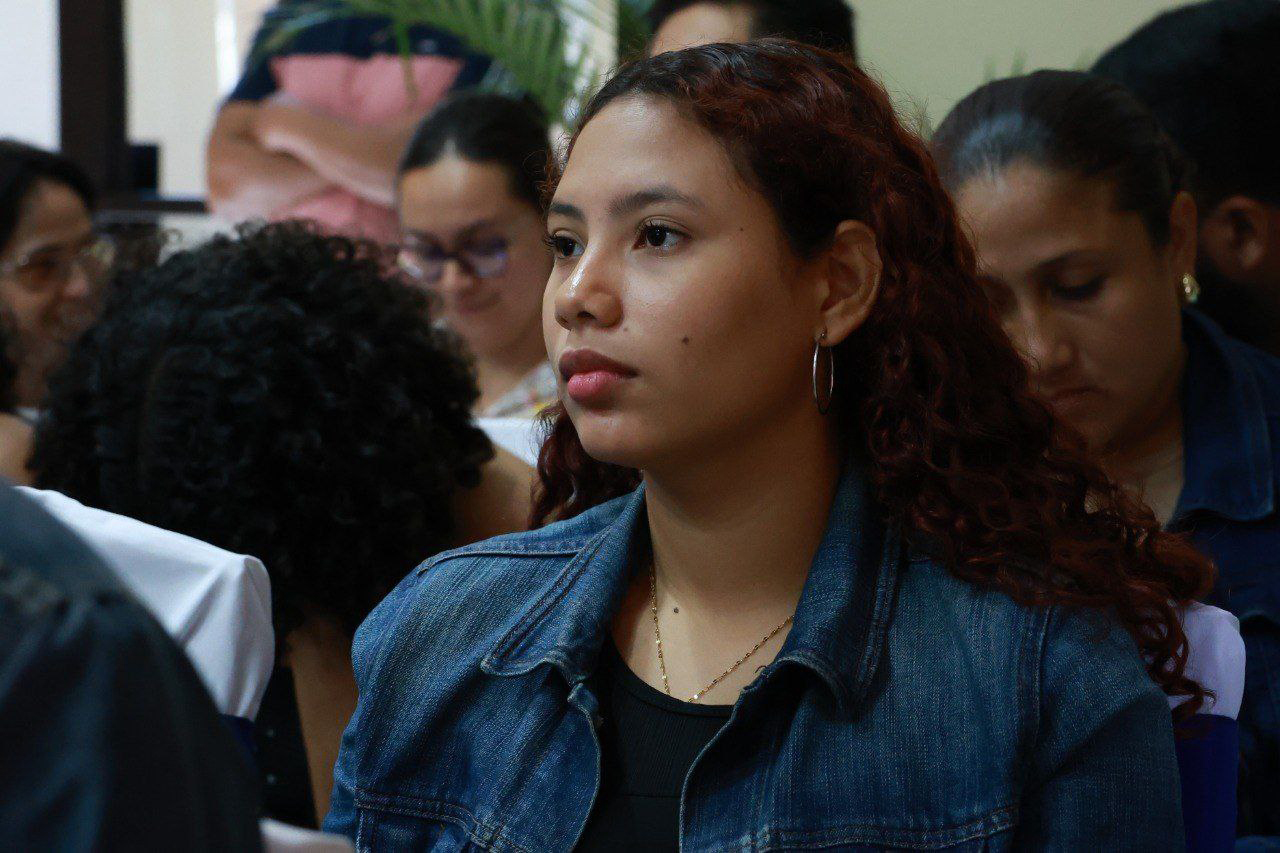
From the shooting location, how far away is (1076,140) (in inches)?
72.8

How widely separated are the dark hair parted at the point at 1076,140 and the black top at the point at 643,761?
3.01ft

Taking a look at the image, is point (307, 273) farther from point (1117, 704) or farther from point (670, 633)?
point (1117, 704)

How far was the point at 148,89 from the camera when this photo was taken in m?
5.14

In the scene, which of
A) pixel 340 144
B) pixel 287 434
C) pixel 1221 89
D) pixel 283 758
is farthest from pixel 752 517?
pixel 340 144

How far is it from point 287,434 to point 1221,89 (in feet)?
5.29

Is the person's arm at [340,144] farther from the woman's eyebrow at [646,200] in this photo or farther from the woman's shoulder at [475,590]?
the woman's eyebrow at [646,200]

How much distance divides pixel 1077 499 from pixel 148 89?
180 inches

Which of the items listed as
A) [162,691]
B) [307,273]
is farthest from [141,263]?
[162,691]

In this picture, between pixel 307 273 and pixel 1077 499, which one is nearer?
pixel 1077 499

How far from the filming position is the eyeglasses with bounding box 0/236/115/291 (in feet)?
10.6

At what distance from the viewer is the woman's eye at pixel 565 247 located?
4.47ft

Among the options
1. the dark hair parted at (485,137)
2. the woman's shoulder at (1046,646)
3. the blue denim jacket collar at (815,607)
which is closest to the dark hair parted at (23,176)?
the dark hair parted at (485,137)

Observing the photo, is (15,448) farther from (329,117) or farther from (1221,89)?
(329,117)

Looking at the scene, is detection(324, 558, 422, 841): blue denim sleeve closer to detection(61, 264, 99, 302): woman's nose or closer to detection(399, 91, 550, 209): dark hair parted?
detection(399, 91, 550, 209): dark hair parted
